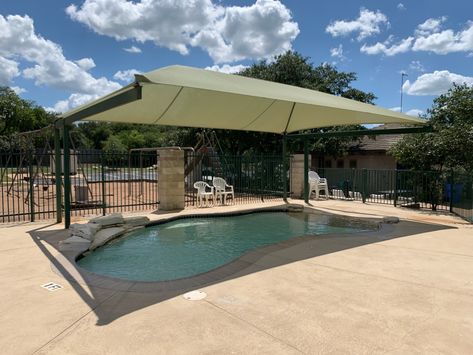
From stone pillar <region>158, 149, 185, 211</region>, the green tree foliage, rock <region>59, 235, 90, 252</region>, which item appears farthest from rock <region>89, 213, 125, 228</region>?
the green tree foliage

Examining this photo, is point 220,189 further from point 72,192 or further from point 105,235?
point 72,192

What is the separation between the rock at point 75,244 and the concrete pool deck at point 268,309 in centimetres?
27

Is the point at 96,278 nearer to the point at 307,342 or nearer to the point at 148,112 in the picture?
the point at 307,342

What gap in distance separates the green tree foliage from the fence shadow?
3797mm

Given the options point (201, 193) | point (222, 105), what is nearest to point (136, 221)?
point (201, 193)

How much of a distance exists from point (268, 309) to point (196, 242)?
3.82m

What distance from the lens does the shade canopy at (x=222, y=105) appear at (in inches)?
217

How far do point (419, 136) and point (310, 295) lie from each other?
940 cm

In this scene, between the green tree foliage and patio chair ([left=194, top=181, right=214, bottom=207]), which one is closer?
the green tree foliage

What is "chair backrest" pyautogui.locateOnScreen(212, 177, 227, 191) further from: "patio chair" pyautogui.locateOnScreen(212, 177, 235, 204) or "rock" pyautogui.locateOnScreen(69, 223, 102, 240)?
"rock" pyautogui.locateOnScreen(69, 223, 102, 240)

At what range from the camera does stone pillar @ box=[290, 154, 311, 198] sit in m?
13.3

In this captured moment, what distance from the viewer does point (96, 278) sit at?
4.38m

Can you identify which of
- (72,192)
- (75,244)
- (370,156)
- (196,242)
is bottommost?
(196,242)

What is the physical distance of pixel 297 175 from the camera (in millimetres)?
13414
